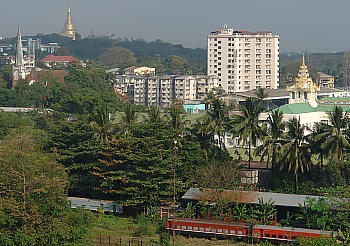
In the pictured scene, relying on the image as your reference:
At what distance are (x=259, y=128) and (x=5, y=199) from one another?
10663 millimetres

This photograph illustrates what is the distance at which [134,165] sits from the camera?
75.3 feet

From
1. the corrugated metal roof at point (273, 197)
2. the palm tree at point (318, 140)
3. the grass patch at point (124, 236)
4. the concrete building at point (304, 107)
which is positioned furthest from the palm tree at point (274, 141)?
the concrete building at point (304, 107)

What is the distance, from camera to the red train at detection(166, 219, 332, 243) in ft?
61.0

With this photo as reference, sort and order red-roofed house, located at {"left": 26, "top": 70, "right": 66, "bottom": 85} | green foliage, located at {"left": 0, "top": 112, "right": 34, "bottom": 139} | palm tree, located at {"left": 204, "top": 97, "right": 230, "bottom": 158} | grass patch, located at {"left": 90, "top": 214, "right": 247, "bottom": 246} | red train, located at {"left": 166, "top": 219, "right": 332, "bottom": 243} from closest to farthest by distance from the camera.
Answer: red train, located at {"left": 166, "top": 219, "right": 332, "bottom": 243}
grass patch, located at {"left": 90, "top": 214, "right": 247, "bottom": 246}
palm tree, located at {"left": 204, "top": 97, "right": 230, "bottom": 158}
green foliage, located at {"left": 0, "top": 112, "right": 34, "bottom": 139}
red-roofed house, located at {"left": 26, "top": 70, "right": 66, "bottom": 85}

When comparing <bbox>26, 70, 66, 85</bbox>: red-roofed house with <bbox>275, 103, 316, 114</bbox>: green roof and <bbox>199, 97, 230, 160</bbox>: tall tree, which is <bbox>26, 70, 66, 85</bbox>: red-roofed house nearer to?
<bbox>275, 103, 316, 114</bbox>: green roof

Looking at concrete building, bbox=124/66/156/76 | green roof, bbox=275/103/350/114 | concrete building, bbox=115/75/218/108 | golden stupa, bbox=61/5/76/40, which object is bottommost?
green roof, bbox=275/103/350/114

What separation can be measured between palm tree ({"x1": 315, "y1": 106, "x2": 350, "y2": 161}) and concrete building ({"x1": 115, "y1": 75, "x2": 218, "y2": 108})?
40007 millimetres

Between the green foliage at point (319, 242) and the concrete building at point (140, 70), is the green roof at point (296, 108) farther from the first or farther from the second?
the concrete building at point (140, 70)

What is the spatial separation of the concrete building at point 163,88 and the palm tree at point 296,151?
1567 inches

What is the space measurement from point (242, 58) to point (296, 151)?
147 ft

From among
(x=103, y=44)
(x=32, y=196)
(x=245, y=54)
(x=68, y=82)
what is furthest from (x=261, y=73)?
(x=103, y=44)

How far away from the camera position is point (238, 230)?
19266 millimetres

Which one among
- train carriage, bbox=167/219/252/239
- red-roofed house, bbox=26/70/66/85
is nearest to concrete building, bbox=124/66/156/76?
red-roofed house, bbox=26/70/66/85

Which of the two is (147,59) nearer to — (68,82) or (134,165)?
(68,82)
